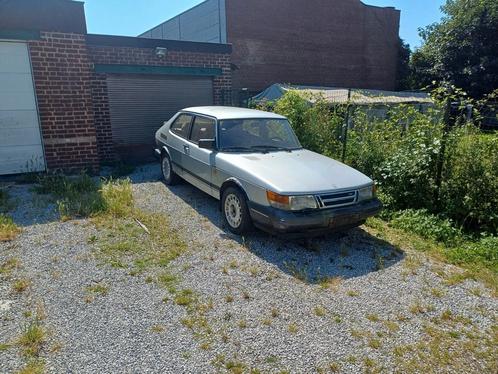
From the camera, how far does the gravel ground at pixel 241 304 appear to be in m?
2.79

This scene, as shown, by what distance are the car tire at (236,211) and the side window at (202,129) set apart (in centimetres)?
115

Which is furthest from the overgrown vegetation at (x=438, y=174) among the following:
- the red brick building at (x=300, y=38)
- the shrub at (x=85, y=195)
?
the red brick building at (x=300, y=38)

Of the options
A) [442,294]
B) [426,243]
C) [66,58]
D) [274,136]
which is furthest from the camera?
[66,58]

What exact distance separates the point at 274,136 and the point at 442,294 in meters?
3.36

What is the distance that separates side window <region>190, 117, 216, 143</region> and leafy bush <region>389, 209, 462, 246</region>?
3.17 m

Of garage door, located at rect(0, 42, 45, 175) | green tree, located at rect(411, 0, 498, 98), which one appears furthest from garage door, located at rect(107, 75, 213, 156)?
green tree, located at rect(411, 0, 498, 98)

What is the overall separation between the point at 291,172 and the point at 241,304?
1931 mm

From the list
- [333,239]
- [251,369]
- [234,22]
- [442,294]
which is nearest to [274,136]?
[333,239]

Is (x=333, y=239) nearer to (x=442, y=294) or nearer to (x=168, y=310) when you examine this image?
(x=442, y=294)

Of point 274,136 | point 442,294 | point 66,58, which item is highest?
point 66,58

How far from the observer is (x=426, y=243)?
5.04m

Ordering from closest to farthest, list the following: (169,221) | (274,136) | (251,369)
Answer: (251,369), (169,221), (274,136)

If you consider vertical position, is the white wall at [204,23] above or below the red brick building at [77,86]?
above

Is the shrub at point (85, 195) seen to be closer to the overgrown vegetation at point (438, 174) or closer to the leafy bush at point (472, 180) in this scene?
the overgrown vegetation at point (438, 174)
